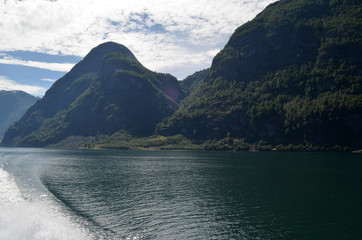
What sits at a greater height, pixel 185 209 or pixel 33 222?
pixel 33 222

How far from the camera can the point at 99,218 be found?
51.1 m

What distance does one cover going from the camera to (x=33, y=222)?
160 ft

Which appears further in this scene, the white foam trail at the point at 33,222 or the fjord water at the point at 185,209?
the fjord water at the point at 185,209

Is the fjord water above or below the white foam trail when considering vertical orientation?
below

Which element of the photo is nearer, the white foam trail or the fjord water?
the white foam trail

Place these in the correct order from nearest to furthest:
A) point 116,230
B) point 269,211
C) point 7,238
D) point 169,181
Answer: point 7,238, point 116,230, point 269,211, point 169,181

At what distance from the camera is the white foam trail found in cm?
4259

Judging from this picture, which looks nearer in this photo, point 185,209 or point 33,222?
point 33,222

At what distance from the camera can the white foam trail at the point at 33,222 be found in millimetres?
42594

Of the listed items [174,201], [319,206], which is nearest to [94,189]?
[174,201]

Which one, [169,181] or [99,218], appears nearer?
[99,218]

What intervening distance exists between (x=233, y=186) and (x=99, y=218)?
45.0 m

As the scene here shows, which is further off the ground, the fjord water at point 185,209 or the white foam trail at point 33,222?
the white foam trail at point 33,222

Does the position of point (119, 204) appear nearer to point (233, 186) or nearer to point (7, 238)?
point (7, 238)
